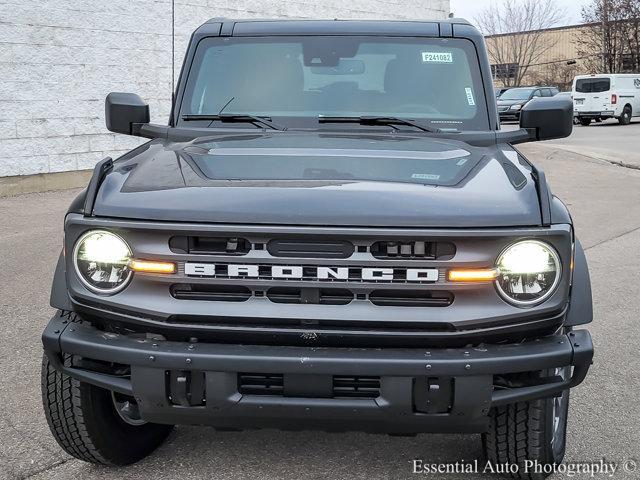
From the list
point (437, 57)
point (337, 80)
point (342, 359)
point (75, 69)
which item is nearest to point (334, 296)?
point (342, 359)

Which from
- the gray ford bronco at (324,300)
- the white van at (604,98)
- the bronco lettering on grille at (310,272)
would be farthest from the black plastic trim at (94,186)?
the white van at (604,98)

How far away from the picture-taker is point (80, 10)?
1105cm

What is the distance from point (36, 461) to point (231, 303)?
1.37 metres

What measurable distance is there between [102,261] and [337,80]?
6.23 ft

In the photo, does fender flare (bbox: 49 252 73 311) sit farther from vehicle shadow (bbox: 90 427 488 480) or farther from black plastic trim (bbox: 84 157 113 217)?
vehicle shadow (bbox: 90 427 488 480)

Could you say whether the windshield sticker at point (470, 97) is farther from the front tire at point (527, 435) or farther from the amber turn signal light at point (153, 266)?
the amber turn signal light at point (153, 266)

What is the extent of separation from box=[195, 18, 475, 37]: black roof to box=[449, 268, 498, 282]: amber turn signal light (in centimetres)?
210

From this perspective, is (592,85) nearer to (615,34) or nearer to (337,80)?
(615,34)

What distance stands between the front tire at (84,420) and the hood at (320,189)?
745 millimetres

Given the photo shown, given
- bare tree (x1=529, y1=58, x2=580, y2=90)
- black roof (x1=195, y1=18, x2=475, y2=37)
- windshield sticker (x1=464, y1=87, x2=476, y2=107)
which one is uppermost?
bare tree (x1=529, y1=58, x2=580, y2=90)

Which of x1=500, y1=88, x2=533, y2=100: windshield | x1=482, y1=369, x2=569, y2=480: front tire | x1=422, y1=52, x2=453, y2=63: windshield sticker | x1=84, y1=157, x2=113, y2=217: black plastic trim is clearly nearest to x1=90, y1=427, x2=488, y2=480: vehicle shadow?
x1=482, y1=369, x2=569, y2=480: front tire

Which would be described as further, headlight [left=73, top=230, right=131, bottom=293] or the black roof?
the black roof

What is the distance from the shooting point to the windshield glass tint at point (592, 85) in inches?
1202

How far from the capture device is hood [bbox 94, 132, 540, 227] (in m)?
2.54
